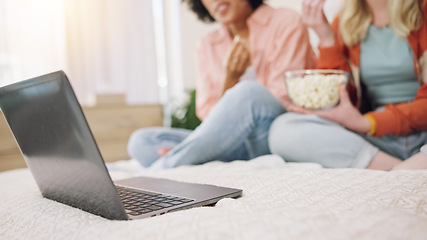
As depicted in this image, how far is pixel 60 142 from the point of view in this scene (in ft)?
1.57

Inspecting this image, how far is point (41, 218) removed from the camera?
0.50 metres

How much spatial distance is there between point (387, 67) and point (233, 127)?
47 centimetres

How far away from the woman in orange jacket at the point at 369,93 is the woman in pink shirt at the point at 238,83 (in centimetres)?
9

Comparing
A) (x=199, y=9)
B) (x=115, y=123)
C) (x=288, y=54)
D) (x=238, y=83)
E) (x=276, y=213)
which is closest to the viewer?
(x=276, y=213)

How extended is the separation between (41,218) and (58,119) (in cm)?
15

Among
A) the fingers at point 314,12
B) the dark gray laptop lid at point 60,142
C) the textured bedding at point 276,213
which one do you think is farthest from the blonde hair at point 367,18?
the dark gray laptop lid at point 60,142

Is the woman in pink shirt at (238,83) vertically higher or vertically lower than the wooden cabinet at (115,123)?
higher

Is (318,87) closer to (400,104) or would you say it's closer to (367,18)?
(400,104)

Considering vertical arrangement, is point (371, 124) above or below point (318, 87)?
below

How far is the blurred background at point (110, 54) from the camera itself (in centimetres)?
229

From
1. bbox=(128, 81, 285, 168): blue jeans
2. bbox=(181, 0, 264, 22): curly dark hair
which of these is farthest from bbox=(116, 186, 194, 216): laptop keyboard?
bbox=(181, 0, 264, 22): curly dark hair

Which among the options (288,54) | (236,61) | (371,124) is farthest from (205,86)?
(371,124)

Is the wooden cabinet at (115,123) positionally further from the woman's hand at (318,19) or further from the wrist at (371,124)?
the wrist at (371,124)

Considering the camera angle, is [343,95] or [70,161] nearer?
[70,161]
